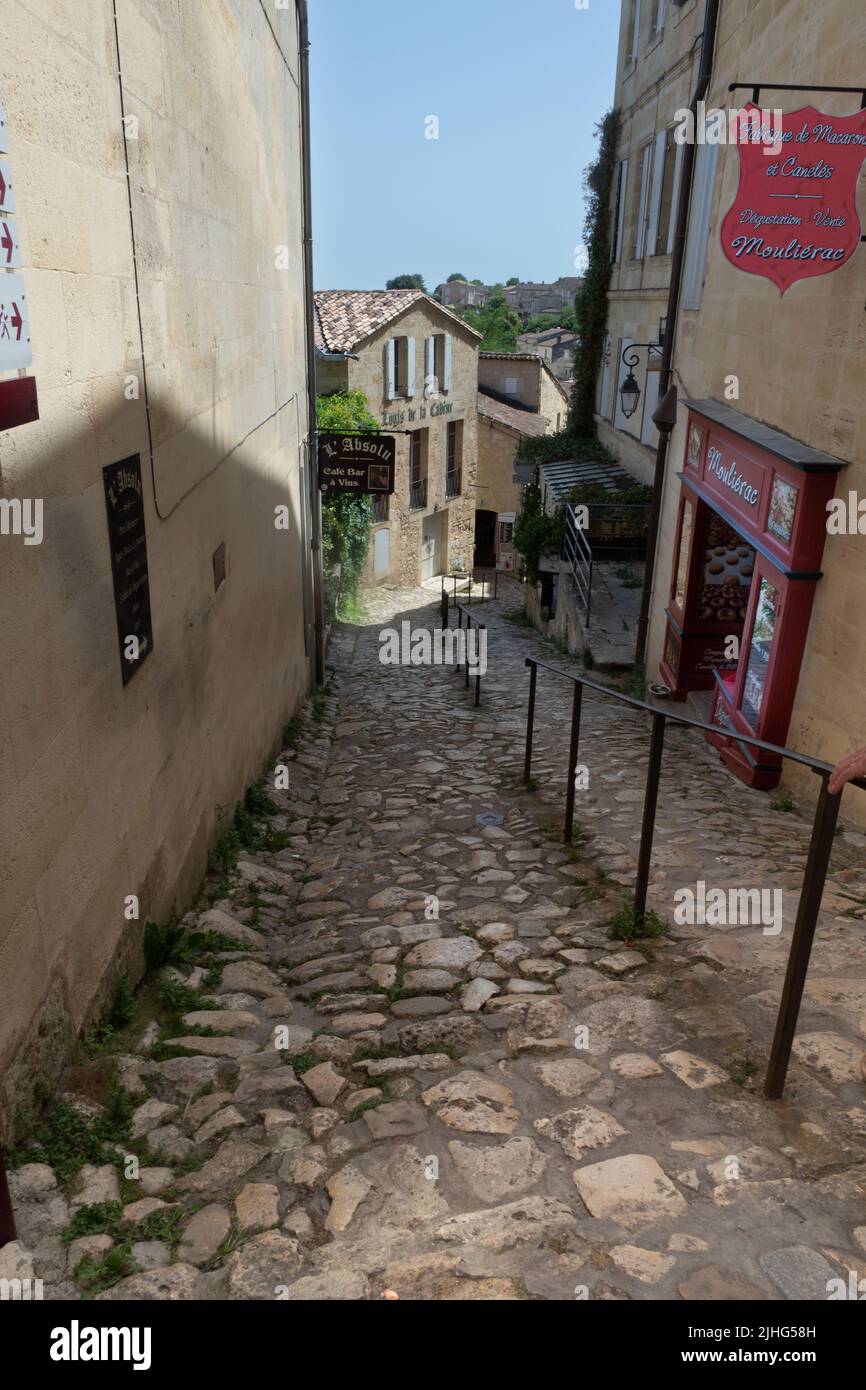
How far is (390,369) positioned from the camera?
25766mm

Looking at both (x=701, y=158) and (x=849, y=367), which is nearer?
(x=849, y=367)

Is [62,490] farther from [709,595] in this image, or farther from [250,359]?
[709,595]

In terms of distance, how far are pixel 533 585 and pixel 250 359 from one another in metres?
12.6

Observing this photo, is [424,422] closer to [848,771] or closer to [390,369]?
[390,369]

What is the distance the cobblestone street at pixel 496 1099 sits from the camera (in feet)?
8.02

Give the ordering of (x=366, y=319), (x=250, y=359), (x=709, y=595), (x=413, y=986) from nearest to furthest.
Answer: (x=413, y=986) → (x=250, y=359) → (x=709, y=595) → (x=366, y=319)

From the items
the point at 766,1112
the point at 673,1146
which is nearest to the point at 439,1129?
the point at 673,1146

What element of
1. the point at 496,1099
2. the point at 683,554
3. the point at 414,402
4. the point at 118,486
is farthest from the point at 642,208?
the point at 496,1099

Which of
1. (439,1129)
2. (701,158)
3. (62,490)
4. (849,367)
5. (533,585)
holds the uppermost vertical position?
(701,158)

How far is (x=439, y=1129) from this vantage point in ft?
9.99

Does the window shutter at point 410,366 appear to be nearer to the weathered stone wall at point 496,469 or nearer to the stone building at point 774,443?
the weathered stone wall at point 496,469

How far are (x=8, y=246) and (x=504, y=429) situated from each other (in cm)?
3310

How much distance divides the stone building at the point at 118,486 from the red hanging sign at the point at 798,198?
320 cm
